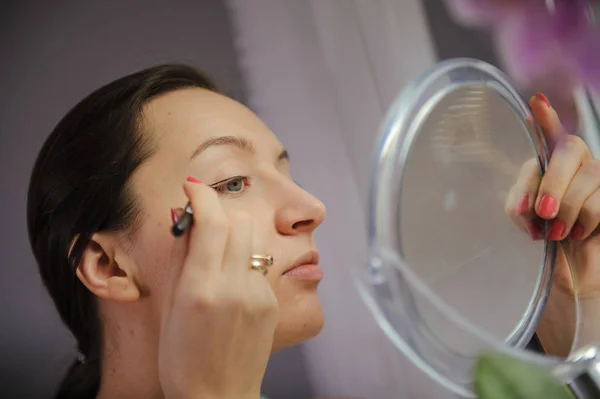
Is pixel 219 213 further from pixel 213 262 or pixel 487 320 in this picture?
pixel 487 320

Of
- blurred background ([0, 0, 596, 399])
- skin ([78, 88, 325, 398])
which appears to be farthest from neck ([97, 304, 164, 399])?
blurred background ([0, 0, 596, 399])

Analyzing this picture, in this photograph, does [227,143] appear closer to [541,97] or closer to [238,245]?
[238,245]

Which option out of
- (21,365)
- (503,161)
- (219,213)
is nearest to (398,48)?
(503,161)

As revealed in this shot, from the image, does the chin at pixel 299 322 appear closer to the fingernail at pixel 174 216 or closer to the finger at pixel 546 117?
the fingernail at pixel 174 216

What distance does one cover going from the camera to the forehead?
575mm

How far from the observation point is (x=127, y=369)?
1.95 ft

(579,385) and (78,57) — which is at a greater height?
(78,57)

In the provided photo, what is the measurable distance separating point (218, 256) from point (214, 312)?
0.15 feet

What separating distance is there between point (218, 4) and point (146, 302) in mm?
470

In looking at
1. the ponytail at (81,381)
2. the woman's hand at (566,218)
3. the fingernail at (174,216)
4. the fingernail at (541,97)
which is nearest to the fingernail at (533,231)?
the woman's hand at (566,218)

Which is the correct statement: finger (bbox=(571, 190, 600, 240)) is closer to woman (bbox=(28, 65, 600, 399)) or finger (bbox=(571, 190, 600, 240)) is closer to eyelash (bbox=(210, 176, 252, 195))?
woman (bbox=(28, 65, 600, 399))

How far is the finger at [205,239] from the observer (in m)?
0.47

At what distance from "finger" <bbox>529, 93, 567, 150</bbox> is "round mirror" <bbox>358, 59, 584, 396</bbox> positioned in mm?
11

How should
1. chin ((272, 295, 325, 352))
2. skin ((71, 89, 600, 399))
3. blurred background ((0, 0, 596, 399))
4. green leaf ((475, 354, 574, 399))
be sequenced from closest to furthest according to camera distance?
1. green leaf ((475, 354, 574, 399))
2. skin ((71, 89, 600, 399))
3. chin ((272, 295, 325, 352))
4. blurred background ((0, 0, 596, 399))
